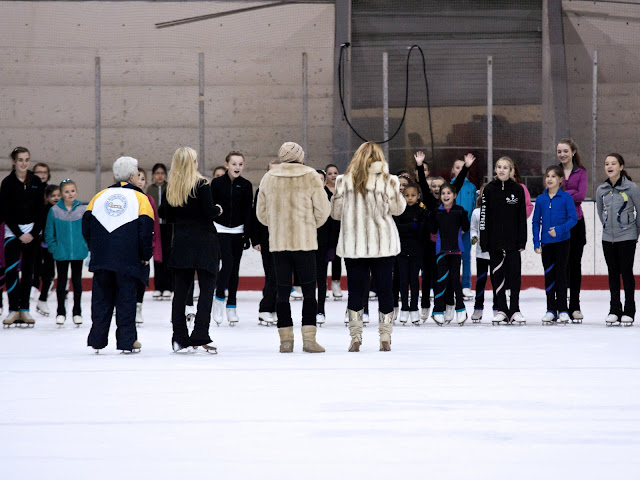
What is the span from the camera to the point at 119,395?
204 inches

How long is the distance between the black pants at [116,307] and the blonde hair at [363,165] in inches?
65.7

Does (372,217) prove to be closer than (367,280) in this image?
Yes

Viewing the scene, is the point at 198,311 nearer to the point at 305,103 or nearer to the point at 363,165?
the point at 363,165

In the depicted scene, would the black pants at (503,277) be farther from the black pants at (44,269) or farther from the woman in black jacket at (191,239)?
the black pants at (44,269)

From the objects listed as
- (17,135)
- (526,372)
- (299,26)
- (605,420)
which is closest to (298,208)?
(526,372)

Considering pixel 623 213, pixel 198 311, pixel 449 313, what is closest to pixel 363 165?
pixel 198 311

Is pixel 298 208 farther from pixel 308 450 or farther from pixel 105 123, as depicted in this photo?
pixel 105 123

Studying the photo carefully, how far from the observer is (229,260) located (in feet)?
29.7

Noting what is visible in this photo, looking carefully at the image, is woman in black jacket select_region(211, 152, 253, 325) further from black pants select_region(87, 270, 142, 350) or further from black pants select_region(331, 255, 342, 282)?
black pants select_region(331, 255, 342, 282)

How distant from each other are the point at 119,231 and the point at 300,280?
4.18 ft

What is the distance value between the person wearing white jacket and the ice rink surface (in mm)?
373

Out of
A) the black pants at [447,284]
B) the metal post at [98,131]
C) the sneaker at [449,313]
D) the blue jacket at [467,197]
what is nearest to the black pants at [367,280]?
the black pants at [447,284]

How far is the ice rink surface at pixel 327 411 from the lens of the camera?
365 cm

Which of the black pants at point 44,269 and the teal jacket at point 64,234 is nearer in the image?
the teal jacket at point 64,234
